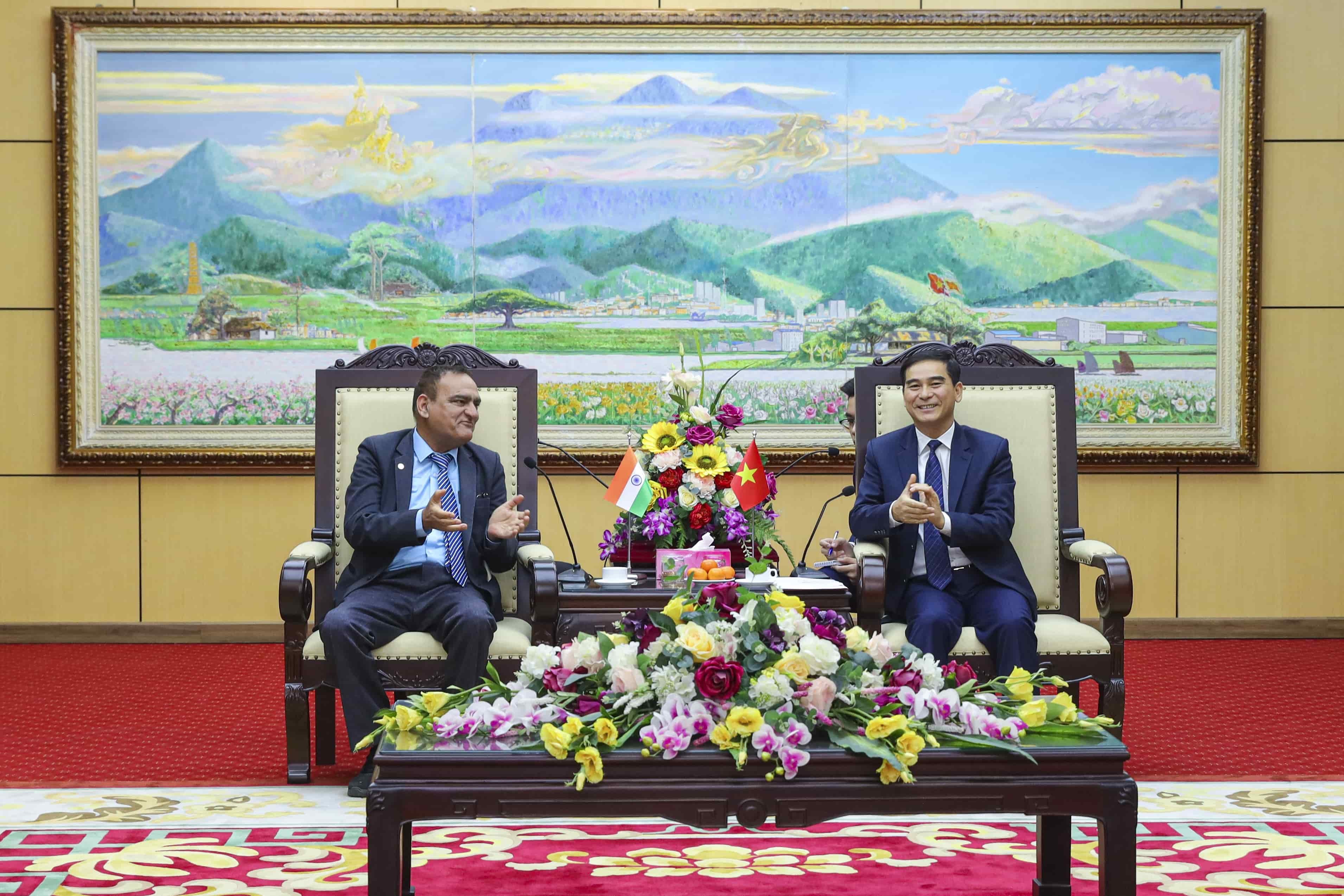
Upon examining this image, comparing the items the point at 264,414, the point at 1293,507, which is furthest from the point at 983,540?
the point at 264,414

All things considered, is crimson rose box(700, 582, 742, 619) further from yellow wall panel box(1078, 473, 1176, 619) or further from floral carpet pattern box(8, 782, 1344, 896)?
yellow wall panel box(1078, 473, 1176, 619)

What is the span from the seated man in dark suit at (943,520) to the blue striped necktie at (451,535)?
117 centimetres

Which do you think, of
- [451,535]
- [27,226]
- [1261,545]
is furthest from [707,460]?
[27,226]

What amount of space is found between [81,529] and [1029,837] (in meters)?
4.53

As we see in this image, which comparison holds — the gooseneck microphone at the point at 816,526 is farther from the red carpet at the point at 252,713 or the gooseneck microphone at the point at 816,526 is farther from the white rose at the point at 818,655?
the white rose at the point at 818,655

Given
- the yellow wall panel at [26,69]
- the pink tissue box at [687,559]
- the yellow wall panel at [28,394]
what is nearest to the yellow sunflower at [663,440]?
the pink tissue box at [687,559]

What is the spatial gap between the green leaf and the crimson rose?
28cm

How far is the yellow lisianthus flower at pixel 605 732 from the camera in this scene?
2.22 meters

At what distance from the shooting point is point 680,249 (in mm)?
5996

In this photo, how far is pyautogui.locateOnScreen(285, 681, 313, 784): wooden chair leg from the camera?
11.9 feet

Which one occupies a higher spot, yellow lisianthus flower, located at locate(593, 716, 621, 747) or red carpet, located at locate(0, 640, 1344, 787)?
yellow lisianthus flower, located at locate(593, 716, 621, 747)

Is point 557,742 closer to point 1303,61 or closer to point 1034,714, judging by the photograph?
point 1034,714

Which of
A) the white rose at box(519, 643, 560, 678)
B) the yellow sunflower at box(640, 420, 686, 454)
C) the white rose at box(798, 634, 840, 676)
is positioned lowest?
the white rose at box(519, 643, 560, 678)

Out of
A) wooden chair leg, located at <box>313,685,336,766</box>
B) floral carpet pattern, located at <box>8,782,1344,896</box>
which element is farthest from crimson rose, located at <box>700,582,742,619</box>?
wooden chair leg, located at <box>313,685,336,766</box>
